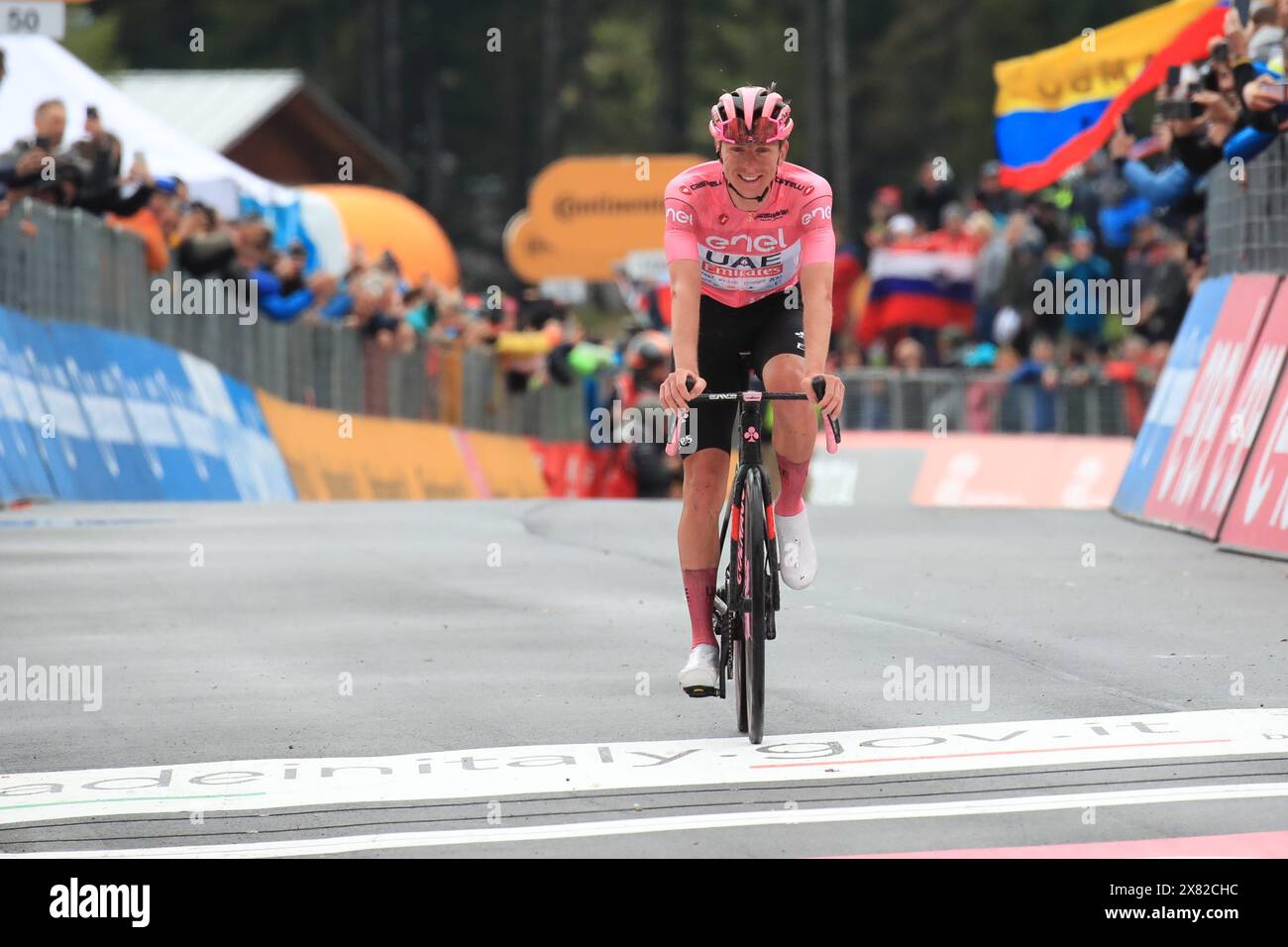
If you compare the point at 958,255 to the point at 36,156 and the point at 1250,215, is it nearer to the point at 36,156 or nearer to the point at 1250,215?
the point at 36,156

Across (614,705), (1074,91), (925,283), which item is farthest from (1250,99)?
(925,283)

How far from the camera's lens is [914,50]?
6128cm

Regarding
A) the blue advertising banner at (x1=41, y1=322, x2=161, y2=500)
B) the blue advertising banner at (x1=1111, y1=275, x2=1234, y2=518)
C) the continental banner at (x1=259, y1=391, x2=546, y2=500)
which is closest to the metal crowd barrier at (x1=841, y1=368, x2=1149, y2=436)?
the continental banner at (x1=259, y1=391, x2=546, y2=500)

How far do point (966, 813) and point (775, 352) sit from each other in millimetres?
2108

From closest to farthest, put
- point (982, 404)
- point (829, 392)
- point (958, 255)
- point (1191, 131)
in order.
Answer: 1. point (829, 392)
2. point (1191, 131)
3. point (982, 404)
4. point (958, 255)

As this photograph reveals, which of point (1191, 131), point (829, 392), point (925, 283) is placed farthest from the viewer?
point (925, 283)

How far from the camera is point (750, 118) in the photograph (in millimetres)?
7770

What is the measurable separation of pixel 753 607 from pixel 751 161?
4.74 ft

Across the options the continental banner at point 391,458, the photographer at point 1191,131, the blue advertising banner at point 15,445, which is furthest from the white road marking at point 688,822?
the continental banner at point 391,458

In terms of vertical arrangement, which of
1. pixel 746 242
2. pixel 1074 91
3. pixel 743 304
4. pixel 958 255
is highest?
pixel 1074 91

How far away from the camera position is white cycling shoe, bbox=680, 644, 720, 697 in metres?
8.02

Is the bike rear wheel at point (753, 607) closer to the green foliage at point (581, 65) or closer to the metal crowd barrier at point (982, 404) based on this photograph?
the metal crowd barrier at point (982, 404)

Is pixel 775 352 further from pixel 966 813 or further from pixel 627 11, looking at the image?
pixel 627 11

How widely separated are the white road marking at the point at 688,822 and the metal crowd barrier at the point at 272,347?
11352mm
